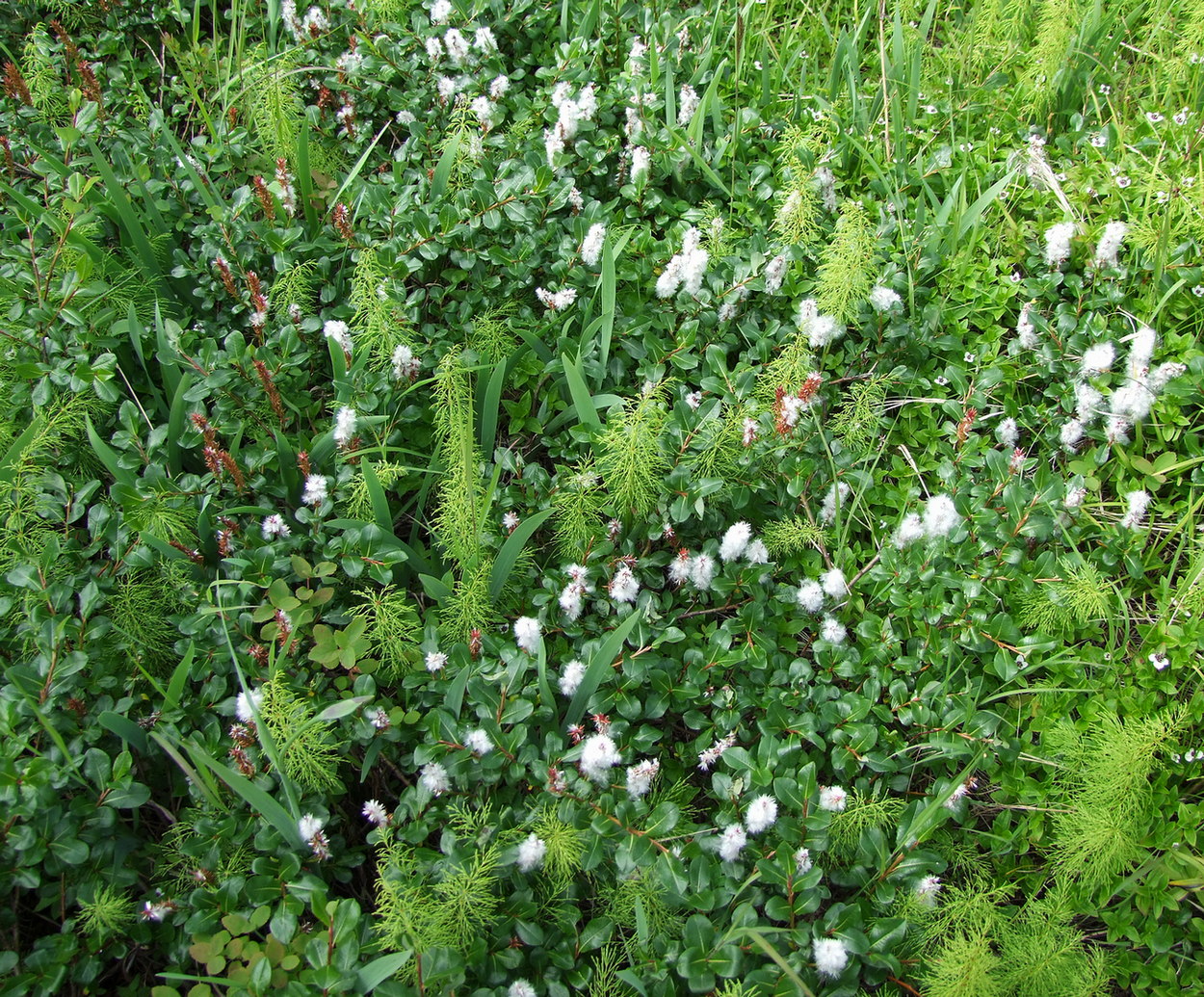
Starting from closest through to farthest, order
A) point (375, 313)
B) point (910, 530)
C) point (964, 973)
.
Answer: point (964, 973), point (910, 530), point (375, 313)

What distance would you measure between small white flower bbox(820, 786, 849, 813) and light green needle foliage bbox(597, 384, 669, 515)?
851mm

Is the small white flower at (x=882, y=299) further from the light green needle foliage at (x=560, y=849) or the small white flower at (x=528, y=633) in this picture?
the light green needle foliage at (x=560, y=849)

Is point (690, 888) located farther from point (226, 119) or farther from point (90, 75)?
point (90, 75)

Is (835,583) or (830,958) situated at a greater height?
(835,583)

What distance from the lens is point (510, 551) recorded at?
212 cm

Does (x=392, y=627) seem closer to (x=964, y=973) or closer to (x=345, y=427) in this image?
(x=345, y=427)

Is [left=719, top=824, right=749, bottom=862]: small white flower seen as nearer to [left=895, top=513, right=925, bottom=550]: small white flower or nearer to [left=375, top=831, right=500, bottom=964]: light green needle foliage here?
[left=375, top=831, right=500, bottom=964]: light green needle foliage

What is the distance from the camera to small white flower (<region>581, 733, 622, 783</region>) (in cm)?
188

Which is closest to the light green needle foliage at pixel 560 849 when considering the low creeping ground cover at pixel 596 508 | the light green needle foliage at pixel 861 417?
the low creeping ground cover at pixel 596 508

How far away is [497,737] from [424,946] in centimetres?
45

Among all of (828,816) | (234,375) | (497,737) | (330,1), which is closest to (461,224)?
(234,375)

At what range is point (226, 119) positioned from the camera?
9.62 ft

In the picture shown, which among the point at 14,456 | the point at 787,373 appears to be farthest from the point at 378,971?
the point at 787,373

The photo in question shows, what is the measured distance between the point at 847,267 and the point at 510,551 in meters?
1.37
